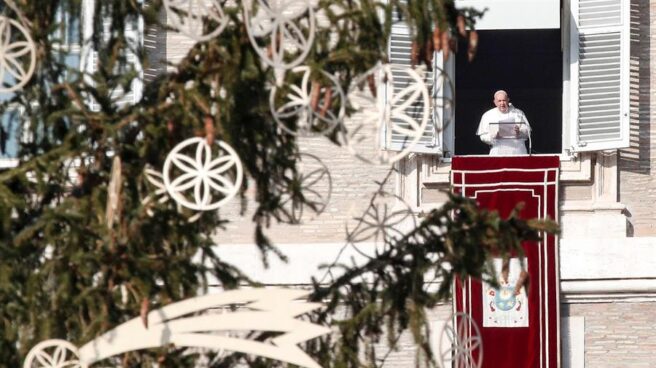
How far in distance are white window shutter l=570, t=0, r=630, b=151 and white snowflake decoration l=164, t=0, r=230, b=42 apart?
6.15 metres

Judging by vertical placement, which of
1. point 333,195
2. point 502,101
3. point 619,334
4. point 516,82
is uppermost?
point 516,82

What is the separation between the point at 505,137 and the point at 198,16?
8440mm

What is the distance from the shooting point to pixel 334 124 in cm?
1845

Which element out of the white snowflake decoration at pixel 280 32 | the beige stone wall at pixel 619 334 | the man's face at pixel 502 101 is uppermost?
the white snowflake decoration at pixel 280 32

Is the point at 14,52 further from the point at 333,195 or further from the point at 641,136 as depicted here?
the point at 641,136

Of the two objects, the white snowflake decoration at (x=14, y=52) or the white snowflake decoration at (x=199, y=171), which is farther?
the white snowflake decoration at (x=199, y=171)

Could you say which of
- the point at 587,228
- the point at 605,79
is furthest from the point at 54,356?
the point at 605,79

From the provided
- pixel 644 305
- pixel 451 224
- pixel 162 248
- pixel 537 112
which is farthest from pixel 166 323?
pixel 537 112

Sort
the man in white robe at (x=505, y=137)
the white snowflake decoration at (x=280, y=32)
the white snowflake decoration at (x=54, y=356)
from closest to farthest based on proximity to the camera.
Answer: the white snowflake decoration at (x=280, y=32) < the white snowflake decoration at (x=54, y=356) < the man in white robe at (x=505, y=137)

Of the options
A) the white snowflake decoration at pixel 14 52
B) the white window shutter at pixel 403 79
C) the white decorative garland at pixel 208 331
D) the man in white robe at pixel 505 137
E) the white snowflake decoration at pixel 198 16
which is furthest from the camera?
the man in white robe at pixel 505 137

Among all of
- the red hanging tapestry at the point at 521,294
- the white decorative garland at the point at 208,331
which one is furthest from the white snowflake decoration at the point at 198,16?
the red hanging tapestry at the point at 521,294

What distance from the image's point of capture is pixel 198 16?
1781cm

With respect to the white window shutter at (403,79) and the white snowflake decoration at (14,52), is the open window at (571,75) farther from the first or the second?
the white snowflake decoration at (14,52)

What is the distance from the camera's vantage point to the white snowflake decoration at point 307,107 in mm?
18453
